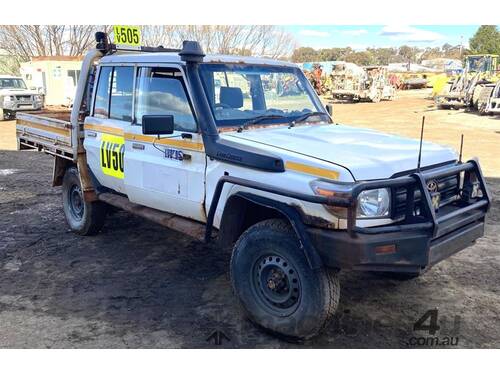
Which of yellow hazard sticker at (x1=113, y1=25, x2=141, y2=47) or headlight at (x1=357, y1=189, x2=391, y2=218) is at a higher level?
yellow hazard sticker at (x1=113, y1=25, x2=141, y2=47)

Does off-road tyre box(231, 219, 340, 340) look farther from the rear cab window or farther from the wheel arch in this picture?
the rear cab window

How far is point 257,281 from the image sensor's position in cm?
366

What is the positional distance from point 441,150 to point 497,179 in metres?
5.70

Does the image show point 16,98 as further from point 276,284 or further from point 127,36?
point 276,284

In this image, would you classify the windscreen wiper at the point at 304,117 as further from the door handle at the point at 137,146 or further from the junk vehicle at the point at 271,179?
the door handle at the point at 137,146

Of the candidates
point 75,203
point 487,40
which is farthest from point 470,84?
point 487,40

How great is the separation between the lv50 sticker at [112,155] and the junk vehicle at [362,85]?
28316mm

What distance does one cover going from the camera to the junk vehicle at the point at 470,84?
75.7 ft

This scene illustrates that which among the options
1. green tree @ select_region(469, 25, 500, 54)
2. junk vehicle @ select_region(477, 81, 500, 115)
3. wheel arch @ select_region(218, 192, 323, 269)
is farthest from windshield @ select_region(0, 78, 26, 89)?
green tree @ select_region(469, 25, 500, 54)

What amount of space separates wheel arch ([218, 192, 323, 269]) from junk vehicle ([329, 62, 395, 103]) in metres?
29.3

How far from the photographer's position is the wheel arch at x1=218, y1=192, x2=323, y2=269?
3.38m

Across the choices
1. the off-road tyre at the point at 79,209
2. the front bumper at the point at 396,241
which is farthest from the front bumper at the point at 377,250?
the off-road tyre at the point at 79,209

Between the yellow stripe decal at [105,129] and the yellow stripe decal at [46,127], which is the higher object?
the yellow stripe decal at [105,129]

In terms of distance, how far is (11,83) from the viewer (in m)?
21.2
